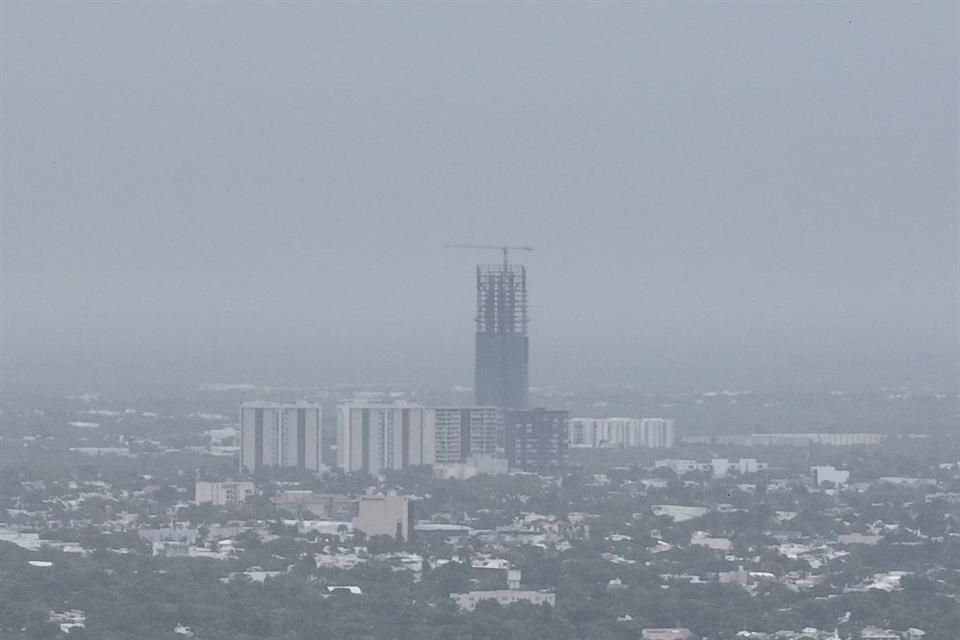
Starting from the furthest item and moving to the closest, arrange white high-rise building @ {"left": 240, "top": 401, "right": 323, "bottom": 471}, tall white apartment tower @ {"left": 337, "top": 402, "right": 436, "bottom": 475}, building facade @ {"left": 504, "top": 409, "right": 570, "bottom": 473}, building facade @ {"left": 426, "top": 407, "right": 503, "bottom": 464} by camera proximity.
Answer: building facade @ {"left": 504, "top": 409, "right": 570, "bottom": 473}
building facade @ {"left": 426, "top": 407, "right": 503, "bottom": 464}
tall white apartment tower @ {"left": 337, "top": 402, "right": 436, "bottom": 475}
white high-rise building @ {"left": 240, "top": 401, "right": 323, "bottom": 471}

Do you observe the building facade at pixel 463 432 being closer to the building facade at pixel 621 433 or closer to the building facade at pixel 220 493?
the building facade at pixel 621 433

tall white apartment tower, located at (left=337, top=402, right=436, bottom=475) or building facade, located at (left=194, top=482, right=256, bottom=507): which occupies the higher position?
tall white apartment tower, located at (left=337, top=402, right=436, bottom=475)

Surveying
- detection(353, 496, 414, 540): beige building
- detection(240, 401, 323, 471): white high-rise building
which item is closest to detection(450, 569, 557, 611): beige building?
detection(353, 496, 414, 540): beige building

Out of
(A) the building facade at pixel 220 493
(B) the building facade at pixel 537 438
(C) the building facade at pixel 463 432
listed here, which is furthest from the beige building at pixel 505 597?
(B) the building facade at pixel 537 438

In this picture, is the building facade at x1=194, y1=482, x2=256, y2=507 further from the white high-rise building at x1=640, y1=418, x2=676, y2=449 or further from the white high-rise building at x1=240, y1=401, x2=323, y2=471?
the white high-rise building at x1=640, y1=418, x2=676, y2=449

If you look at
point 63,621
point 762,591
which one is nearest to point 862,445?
point 762,591

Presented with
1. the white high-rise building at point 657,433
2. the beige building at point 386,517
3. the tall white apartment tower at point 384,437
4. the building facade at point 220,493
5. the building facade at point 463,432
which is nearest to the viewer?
the beige building at point 386,517

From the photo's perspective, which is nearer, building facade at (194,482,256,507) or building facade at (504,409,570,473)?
building facade at (194,482,256,507)
